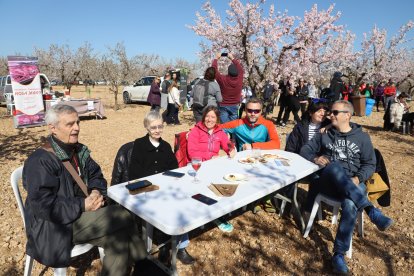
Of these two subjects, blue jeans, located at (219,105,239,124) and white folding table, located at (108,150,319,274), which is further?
blue jeans, located at (219,105,239,124)

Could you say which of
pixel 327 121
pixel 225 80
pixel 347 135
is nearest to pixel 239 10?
pixel 225 80

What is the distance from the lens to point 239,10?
9.87 metres

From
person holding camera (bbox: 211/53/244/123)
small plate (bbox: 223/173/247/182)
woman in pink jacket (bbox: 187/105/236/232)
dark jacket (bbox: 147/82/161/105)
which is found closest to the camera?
small plate (bbox: 223/173/247/182)

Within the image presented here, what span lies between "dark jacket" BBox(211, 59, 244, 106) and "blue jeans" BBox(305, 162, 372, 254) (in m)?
3.67

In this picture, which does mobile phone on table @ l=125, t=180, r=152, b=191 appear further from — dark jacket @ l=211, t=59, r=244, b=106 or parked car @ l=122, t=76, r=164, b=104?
parked car @ l=122, t=76, r=164, b=104

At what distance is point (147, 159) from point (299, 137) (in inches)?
87.2

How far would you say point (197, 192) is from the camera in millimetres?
2178

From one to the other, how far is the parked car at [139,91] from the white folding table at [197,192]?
14.2m

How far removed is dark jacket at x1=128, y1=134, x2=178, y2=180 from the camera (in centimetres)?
285

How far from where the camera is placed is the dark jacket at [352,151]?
10.1ft

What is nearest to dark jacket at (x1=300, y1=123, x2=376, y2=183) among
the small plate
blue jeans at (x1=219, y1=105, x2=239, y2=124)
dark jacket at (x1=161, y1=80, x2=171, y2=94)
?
the small plate

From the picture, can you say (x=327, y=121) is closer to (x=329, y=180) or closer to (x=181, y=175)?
(x=329, y=180)

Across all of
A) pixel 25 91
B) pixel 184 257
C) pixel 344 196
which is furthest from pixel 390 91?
pixel 25 91

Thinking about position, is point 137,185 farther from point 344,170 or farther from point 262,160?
point 344,170
